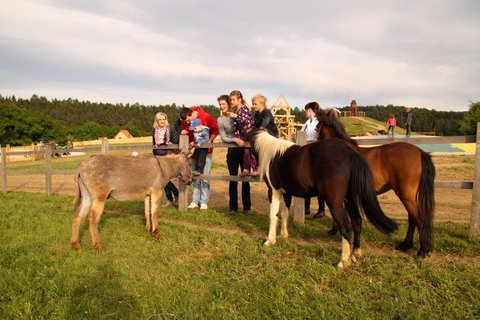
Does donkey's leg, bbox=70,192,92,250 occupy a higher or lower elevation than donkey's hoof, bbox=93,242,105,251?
higher

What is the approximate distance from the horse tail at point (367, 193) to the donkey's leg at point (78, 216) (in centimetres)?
424

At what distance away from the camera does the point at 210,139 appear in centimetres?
842

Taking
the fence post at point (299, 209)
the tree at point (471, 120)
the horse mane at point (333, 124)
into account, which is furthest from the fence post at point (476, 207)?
the tree at point (471, 120)

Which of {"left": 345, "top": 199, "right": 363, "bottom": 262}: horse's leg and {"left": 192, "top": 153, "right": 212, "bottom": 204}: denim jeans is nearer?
{"left": 345, "top": 199, "right": 363, "bottom": 262}: horse's leg

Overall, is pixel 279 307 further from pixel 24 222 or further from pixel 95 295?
pixel 24 222

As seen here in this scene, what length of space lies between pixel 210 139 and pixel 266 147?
128 inches

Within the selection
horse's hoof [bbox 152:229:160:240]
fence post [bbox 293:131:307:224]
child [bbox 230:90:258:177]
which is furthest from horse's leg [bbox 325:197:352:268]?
horse's hoof [bbox 152:229:160:240]

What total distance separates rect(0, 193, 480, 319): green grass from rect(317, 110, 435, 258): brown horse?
1.28ft

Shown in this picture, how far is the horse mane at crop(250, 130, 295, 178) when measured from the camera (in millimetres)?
5256

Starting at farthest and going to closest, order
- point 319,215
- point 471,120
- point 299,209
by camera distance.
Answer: point 471,120 → point 319,215 → point 299,209

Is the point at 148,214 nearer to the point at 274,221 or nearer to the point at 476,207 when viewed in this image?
the point at 274,221

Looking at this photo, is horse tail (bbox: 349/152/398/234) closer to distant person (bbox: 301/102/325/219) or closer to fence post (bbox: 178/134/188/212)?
distant person (bbox: 301/102/325/219)

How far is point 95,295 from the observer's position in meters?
3.61

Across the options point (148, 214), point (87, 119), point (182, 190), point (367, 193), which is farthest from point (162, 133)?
point (87, 119)
